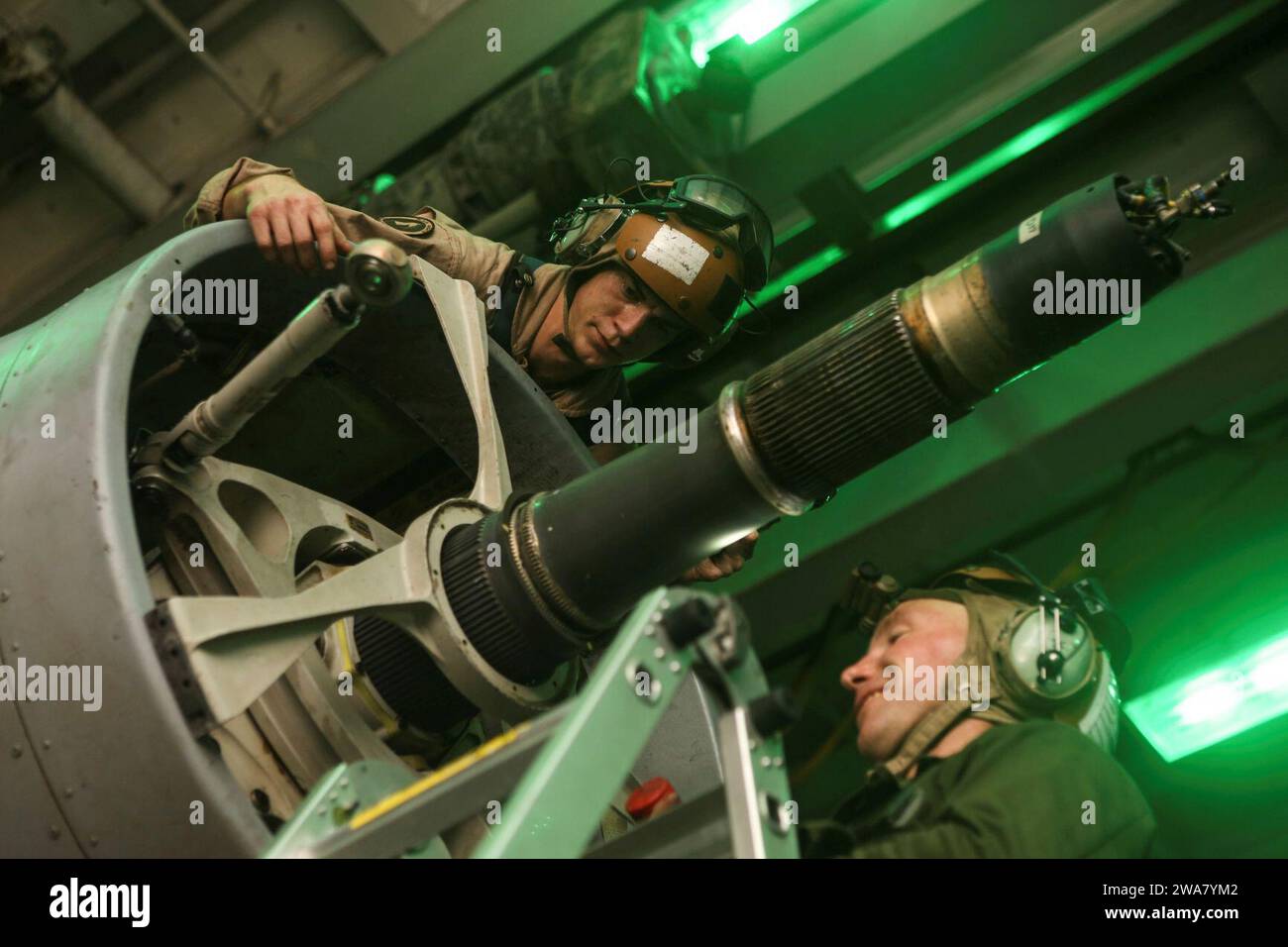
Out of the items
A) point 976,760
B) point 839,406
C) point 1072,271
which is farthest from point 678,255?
point 976,760

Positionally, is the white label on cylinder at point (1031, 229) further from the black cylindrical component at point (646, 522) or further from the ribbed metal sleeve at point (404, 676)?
the ribbed metal sleeve at point (404, 676)

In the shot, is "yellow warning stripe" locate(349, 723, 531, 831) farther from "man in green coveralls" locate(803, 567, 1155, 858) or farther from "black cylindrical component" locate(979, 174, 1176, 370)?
"black cylindrical component" locate(979, 174, 1176, 370)

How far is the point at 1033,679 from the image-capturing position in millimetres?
2258

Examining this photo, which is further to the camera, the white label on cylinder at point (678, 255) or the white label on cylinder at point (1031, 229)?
the white label on cylinder at point (678, 255)

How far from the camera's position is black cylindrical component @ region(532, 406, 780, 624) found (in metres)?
2.22

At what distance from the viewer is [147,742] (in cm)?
179

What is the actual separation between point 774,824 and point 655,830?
0.94 feet

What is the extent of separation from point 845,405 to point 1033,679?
58cm

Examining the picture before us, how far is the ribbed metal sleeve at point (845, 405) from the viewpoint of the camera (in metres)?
2.18

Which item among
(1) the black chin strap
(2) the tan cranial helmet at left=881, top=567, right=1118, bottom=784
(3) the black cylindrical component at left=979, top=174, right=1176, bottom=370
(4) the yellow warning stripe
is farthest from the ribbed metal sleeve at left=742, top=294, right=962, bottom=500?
(1) the black chin strap

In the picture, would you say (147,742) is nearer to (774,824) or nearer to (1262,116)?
(774,824)

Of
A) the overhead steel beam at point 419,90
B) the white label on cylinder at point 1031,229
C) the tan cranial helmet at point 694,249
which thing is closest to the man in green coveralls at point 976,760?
the white label on cylinder at point 1031,229

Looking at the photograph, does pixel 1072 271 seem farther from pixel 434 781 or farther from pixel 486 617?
pixel 434 781

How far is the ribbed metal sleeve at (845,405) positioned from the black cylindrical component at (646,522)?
0.08 meters
